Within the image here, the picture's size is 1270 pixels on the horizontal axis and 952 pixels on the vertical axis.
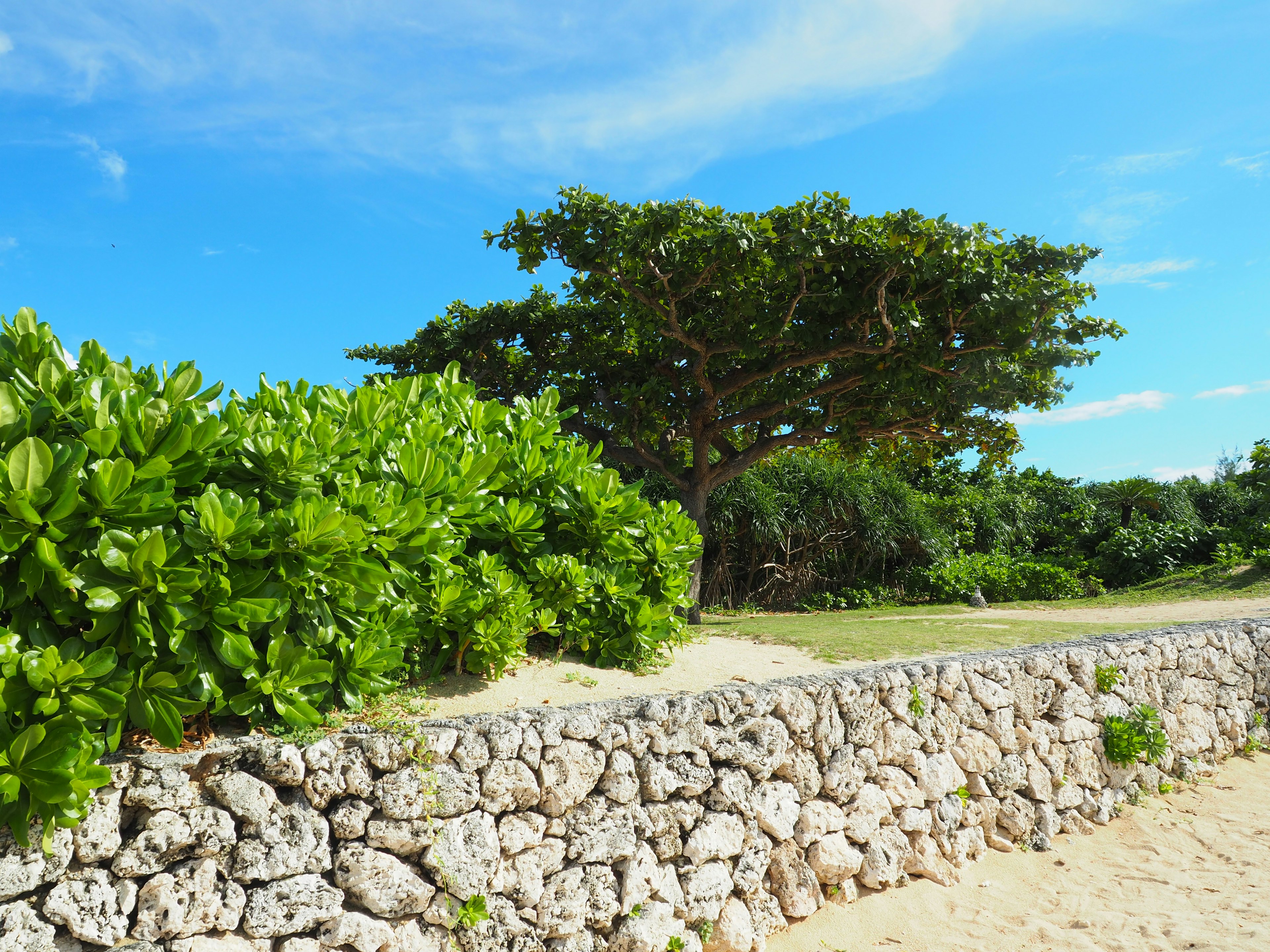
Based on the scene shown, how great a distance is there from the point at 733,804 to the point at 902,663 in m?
1.85

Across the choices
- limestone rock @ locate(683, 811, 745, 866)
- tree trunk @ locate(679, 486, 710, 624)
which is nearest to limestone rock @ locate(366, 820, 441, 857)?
limestone rock @ locate(683, 811, 745, 866)

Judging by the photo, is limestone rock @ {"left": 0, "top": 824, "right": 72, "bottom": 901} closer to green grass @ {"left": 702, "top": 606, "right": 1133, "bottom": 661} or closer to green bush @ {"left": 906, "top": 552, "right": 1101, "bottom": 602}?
green grass @ {"left": 702, "top": 606, "right": 1133, "bottom": 661}

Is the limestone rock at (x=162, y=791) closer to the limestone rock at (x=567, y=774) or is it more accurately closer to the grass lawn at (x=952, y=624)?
the limestone rock at (x=567, y=774)

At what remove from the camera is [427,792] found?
321cm

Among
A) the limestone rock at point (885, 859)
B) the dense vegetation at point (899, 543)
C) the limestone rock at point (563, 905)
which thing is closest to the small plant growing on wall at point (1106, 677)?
the limestone rock at point (885, 859)

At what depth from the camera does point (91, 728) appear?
8.83ft

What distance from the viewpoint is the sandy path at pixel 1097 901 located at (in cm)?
416


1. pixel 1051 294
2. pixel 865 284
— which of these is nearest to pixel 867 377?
pixel 865 284

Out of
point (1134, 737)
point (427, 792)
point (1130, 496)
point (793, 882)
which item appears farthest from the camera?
point (1130, 496)

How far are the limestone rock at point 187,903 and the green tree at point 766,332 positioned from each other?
735cm

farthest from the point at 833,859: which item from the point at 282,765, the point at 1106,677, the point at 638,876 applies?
the point at 1106,677

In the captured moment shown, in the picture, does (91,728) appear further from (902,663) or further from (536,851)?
(902,663)

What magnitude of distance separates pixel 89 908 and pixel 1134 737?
6.70m

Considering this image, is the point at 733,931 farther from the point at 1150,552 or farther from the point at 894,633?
the point at 1150,552
